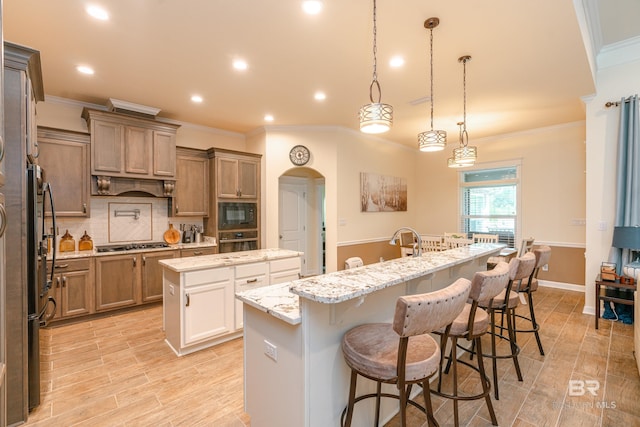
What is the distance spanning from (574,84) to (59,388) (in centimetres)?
608

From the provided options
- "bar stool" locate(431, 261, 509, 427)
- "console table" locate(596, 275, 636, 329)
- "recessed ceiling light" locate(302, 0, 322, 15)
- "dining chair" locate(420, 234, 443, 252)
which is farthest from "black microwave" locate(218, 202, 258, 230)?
"console table" locate(596, 275, 636, 329)

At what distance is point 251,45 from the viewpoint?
278cm

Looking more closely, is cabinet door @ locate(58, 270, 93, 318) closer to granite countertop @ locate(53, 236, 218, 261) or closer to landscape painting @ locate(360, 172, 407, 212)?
granite countertop @ locate(53, 236, 218, 261)

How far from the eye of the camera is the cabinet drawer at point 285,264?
11.4ft

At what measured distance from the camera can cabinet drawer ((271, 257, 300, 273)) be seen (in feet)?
11.4

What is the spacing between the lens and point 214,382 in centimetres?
251

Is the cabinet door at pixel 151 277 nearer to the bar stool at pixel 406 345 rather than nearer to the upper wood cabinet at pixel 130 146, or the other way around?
the upper wood cabinet at pixel 130 146

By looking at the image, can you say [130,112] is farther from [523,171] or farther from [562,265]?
[562,265]

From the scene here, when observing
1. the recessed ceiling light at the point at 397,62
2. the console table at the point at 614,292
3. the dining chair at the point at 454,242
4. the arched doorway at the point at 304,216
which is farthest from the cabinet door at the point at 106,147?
the console table at the point at 614,292

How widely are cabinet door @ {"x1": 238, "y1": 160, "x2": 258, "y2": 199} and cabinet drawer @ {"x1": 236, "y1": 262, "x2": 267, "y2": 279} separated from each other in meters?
2.09

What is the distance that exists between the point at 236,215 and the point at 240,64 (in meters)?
2.62

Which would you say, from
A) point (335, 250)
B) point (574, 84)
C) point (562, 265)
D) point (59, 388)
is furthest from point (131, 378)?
point (562, 265)


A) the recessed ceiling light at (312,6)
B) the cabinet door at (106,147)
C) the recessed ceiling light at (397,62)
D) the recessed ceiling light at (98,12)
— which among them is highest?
the recessed ceiling light at (98,12)

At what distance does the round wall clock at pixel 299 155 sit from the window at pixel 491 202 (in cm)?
355
